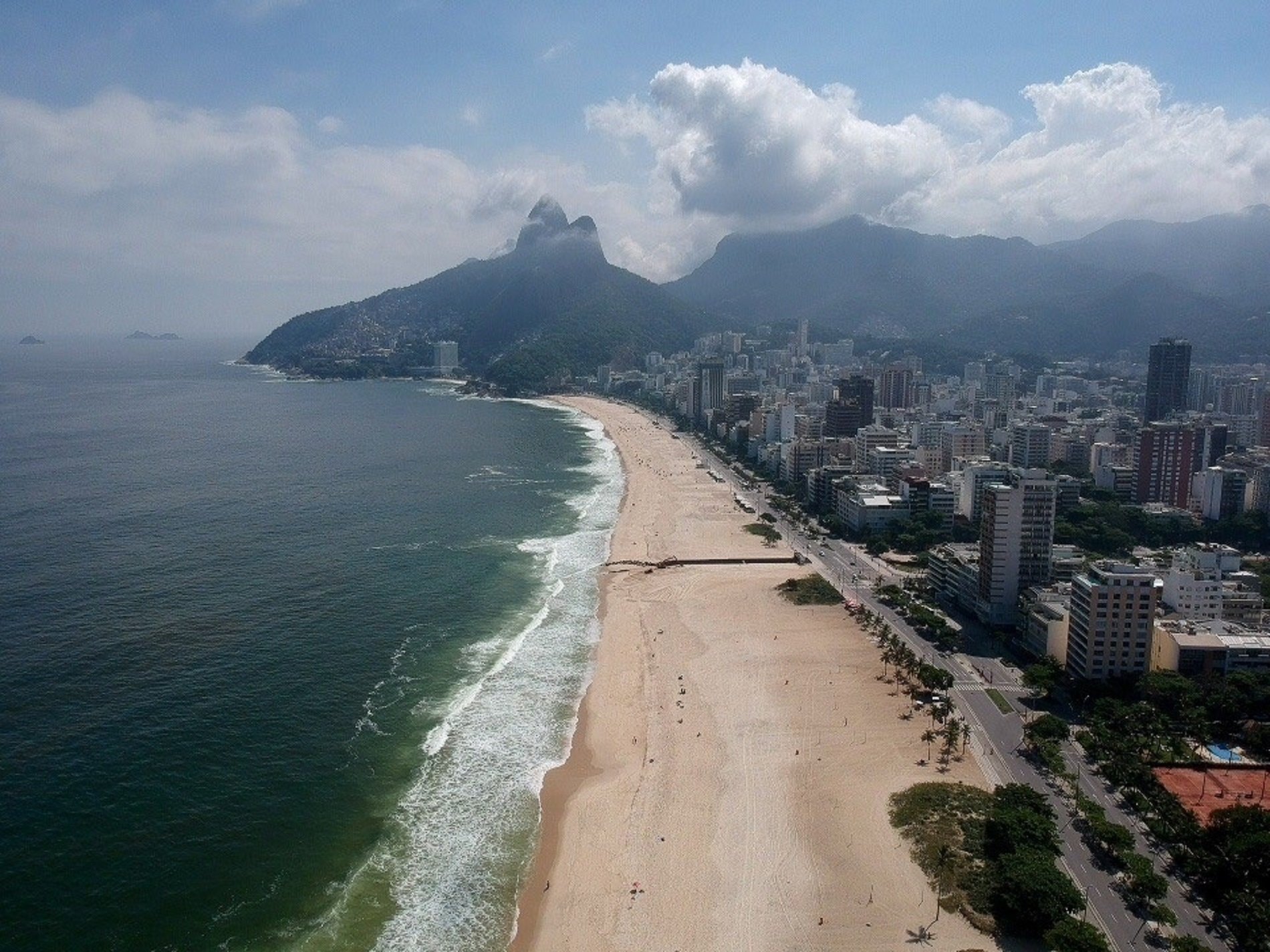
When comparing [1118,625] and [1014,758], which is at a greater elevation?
[1118,625]

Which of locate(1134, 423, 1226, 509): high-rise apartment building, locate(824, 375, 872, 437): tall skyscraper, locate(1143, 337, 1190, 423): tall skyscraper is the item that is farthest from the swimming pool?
locate(1143, 337, 1190, 423): tall skyscraper

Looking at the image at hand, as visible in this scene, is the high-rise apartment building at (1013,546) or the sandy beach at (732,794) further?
the high-rise apartment building at (1013,546)

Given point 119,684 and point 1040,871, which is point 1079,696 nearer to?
point 1040,871

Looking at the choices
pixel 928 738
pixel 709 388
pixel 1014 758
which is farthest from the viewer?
pixel 709 388

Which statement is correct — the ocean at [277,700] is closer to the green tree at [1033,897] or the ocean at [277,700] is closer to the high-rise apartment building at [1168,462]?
the green tree at [1033,897]

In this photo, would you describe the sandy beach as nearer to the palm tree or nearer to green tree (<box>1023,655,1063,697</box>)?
the palm tree

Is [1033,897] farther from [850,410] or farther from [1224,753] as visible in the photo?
Result: [850,410]

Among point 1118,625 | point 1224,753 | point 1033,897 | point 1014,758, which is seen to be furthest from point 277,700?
point 1224,753

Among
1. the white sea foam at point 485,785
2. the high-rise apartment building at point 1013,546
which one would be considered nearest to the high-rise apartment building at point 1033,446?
the high-rise apartment building at point 1013,546
